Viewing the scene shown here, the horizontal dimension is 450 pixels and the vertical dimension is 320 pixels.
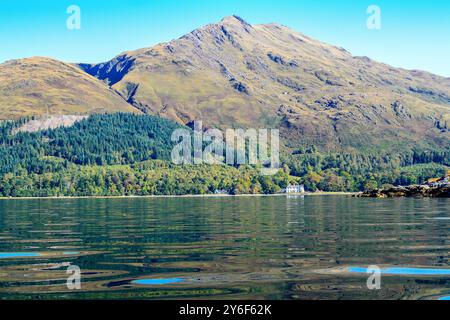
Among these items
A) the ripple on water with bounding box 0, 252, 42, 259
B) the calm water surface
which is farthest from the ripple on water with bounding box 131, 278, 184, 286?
the ripple on water with bounding box 0, 252, 42, 259

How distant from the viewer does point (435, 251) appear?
137 ft

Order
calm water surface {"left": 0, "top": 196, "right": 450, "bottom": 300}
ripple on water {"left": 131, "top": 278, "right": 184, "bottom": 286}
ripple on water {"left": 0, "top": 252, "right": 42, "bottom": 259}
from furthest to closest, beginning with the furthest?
1. ripple on water {"left": 0, "top": 252, "right": 42, "bottom": 259}
2. ripple on water {"left": 131, "top": 278, "right": 184, "bottom": 286}
3. calm water surface {"left": 0, "top": 196, "right": 450, "bottom": 300}

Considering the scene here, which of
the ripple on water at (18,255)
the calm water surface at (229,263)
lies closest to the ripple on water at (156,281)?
the calm water surface at (229,263)

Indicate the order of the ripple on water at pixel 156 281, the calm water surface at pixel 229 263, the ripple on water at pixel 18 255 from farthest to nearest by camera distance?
the ripple on water at pixel 18 255 < the ripple on water at pixel 156 281 < the calm water surface at pixel 229 263

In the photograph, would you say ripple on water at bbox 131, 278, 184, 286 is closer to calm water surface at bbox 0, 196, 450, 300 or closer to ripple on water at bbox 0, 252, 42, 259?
calm water surface at bbox 0, 196, 450, 300

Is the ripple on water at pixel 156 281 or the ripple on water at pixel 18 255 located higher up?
the ripple on water at pixel 18 255

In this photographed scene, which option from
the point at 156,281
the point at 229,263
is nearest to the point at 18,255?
the point at 229,263

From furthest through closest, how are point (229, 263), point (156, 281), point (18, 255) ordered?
point (18, 255) < point (229, 263) < point (156, 281)

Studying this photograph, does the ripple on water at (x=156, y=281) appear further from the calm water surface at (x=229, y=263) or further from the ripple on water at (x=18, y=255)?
the ripple on water at (x=18, y=255)

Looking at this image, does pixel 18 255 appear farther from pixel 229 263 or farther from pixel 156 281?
pixel 156 281

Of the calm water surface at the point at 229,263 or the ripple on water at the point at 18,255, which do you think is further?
the ripple on water at the point at 18,255

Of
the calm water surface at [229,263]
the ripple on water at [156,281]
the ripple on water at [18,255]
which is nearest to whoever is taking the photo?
the calm water surface at [229,263]
